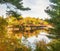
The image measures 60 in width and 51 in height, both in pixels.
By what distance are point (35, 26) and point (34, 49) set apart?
7395 millimetres

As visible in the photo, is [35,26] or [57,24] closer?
[57,24]

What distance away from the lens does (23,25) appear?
42.0 m

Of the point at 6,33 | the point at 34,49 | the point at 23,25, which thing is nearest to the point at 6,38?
the point at 6,33

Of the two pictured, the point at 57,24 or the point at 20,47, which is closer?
the point at 20,47

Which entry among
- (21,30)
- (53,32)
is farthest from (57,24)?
(21,30)

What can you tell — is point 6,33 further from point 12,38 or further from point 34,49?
point 34,49

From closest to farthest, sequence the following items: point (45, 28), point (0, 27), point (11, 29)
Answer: point (0, 27), point (11, 29), point (45, 28)

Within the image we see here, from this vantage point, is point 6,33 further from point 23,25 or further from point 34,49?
point 23,25

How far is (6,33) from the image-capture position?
36.0 metres

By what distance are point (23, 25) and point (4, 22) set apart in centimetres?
586

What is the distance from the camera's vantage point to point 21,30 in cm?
4031

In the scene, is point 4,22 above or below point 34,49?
above

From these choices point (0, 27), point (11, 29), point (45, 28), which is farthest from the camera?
point (45, 28)

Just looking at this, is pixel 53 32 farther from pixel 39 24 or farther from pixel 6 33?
pixel 6 33
